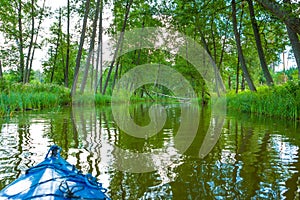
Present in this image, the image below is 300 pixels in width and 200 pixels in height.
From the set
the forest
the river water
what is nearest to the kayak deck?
the river water

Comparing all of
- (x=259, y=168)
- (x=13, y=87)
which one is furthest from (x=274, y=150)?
(x=13, y=87)

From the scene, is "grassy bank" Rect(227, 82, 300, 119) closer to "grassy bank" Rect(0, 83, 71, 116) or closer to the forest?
the forest

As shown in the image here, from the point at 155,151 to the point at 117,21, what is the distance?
21.5 meters

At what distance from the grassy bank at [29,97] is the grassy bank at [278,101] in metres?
9.04

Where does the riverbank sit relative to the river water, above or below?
above

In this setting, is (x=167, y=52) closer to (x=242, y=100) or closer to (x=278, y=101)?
(x=242, y=100)

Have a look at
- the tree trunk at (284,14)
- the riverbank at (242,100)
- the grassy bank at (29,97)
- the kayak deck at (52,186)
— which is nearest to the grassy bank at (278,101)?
the riverbank at (242,100)

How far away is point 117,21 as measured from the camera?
24.3m

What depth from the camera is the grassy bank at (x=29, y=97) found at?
9484 millimetres

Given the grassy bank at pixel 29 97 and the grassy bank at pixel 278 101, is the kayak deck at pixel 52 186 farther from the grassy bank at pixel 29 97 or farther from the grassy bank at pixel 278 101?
the grassy bank at pixel 278 101

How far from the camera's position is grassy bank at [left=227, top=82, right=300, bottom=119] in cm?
873

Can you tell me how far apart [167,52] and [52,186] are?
29084 millimetres

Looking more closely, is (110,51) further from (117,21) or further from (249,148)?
(249,148)

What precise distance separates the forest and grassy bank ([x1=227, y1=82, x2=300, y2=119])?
32mm
